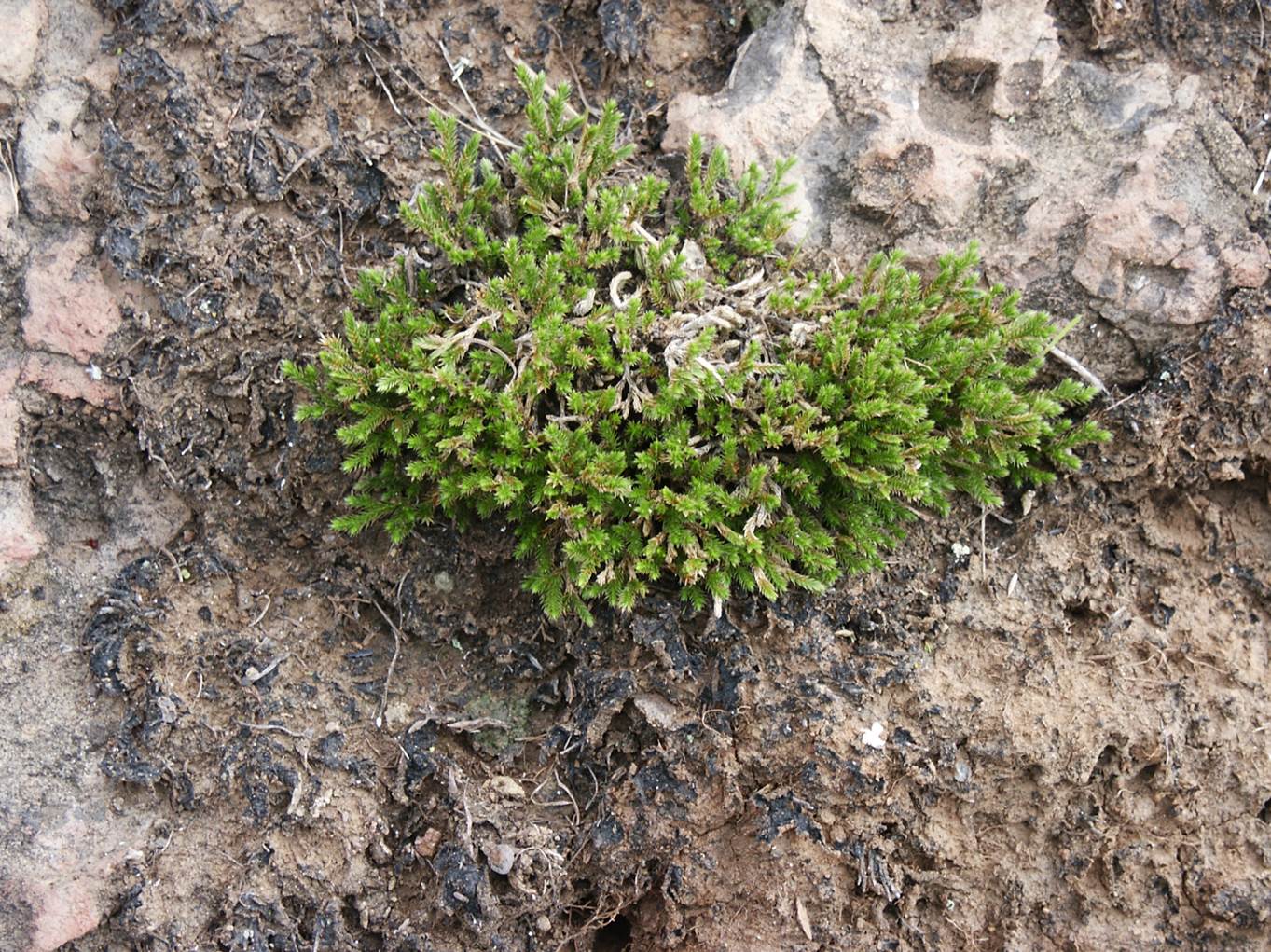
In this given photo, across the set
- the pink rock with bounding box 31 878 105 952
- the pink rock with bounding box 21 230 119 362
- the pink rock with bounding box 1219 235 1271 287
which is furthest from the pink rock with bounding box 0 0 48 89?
the pink rock with bounding box 1219 235 1271 287

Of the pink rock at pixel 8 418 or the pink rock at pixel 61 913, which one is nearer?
the pink rock at pixel 61 913

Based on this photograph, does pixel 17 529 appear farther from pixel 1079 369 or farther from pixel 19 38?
pixel 1079 369

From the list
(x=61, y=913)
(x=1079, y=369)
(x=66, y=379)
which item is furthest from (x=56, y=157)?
(x=1079, y=369)

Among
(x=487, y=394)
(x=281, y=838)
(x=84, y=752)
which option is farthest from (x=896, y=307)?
(x=84, y=752)

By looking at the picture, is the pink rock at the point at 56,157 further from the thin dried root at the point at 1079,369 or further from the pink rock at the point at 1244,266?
the pink rock at the point at 1244,266

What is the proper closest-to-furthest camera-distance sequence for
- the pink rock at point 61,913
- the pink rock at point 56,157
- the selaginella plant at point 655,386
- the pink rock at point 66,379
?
the pink rock at point 61,913
the selaginella plant at point 655,386
the pink rock at point 66,379
the pink rock at point 56,157

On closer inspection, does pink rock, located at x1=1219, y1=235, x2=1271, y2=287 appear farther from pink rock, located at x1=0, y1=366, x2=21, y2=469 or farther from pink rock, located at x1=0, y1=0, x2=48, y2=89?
pink rock, located at x1=0, y1=0, x2=48, y2=89

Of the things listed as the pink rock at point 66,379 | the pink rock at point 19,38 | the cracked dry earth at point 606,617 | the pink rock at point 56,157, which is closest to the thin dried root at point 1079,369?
the cracked dry earth at point 606,617
